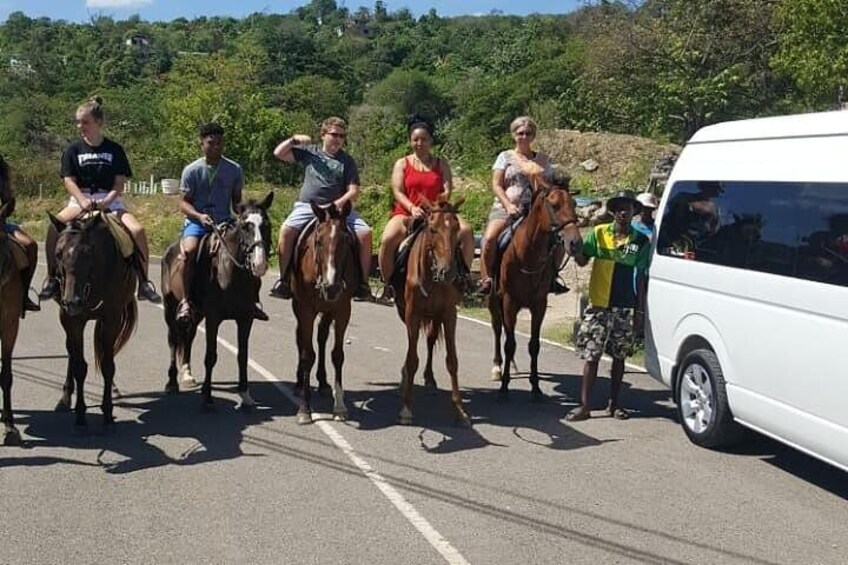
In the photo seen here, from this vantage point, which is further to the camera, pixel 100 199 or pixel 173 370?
pixel 173 370

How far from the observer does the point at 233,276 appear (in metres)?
9.00

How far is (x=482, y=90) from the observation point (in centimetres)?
5969

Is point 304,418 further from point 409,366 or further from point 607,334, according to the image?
point 607,334

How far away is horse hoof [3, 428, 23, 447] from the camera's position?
303 inches

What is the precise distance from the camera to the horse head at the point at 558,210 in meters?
8.77

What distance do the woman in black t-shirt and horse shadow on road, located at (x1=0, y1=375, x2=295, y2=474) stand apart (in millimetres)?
1215

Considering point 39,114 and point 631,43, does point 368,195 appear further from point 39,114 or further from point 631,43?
point 39,114

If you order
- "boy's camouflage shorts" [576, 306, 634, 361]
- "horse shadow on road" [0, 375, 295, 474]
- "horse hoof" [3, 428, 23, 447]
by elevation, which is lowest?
"horse shadow on road" [0, 375, 295, 474]

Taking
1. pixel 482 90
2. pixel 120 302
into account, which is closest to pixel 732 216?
pixel 120 302

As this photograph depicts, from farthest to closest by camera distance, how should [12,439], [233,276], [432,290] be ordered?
1. [233,276]
2. [432,290]
3. [12,439]

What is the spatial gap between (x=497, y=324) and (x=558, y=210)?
2124mm

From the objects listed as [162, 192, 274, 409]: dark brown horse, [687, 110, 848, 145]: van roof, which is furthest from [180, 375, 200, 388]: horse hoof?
[687, 110, 848, 145]: van roof

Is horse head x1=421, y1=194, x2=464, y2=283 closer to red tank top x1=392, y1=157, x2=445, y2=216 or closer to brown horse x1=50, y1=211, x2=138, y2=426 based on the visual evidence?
red tank top x1=392, y1=157, x2=445, y2=216

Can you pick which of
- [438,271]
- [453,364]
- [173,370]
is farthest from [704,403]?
[173,370]
